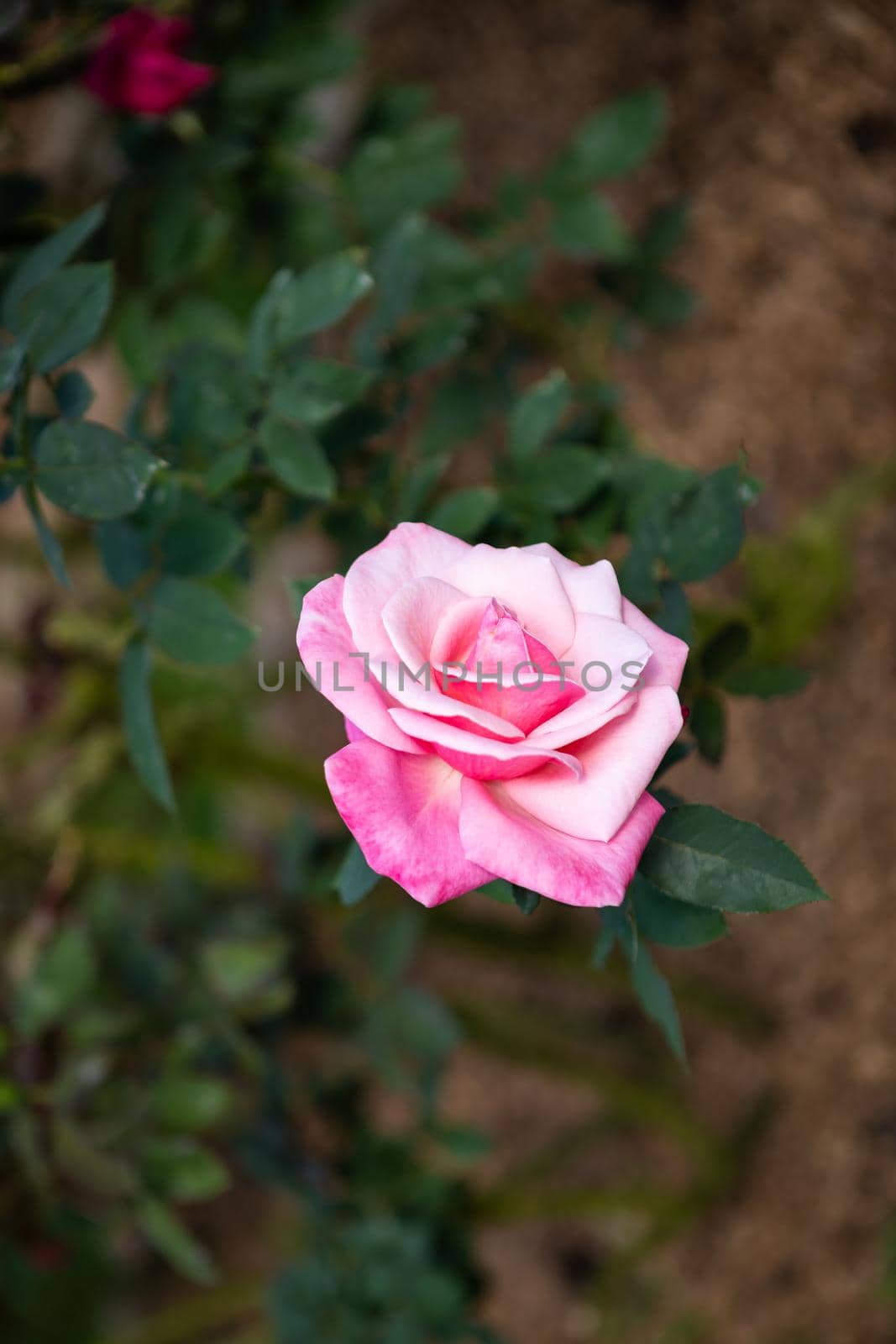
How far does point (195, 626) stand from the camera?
56 cm

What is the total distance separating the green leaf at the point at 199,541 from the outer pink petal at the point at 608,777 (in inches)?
10.5

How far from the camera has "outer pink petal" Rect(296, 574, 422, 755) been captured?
1.17ft

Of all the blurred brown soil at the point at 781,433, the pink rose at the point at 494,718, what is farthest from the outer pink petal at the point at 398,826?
the blurred brown soil at the point at 781,433

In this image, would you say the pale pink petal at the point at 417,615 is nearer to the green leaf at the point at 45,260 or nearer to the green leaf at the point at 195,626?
the green leaf at the point at 195,626

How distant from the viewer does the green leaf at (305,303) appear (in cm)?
55

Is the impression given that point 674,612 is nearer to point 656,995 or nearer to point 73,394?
point 656,995

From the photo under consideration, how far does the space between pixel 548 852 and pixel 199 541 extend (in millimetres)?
324

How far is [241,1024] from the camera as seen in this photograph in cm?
93

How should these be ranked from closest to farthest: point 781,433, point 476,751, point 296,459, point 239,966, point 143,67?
1. point 476,751
2. point 296,459
3. point 143,67
4. point 239,966
5. point 781,433

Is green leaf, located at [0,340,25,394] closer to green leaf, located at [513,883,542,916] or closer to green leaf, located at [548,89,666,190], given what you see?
green leaf, located at [513,883,542,916]

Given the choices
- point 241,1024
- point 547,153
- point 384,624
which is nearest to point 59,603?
point 241,1024

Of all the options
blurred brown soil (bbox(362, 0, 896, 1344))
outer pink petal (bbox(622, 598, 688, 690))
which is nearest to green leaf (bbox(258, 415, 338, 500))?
outer pink petal (bbox(622, 598, 688, 690))

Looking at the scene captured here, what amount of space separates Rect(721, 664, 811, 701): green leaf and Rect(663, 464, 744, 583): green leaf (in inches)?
2.9

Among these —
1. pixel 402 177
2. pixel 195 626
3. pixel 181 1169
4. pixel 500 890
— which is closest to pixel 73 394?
pixel 195 626
